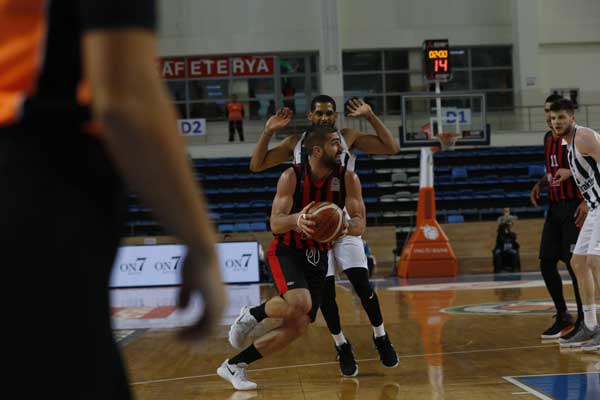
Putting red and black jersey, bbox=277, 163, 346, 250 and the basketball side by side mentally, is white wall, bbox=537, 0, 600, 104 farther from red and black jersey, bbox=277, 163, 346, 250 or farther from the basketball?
the basketball

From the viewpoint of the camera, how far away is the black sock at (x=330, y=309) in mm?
6477

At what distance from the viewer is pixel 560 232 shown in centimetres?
774

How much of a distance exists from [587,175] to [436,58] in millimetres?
10406

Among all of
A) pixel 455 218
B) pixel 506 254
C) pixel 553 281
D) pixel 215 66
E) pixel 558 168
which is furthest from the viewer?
pixel 215 66

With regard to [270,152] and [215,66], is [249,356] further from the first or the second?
[215,66]

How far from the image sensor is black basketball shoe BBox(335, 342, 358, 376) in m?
6.29

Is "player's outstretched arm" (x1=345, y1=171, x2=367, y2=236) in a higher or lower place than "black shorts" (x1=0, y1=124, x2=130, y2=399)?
lower

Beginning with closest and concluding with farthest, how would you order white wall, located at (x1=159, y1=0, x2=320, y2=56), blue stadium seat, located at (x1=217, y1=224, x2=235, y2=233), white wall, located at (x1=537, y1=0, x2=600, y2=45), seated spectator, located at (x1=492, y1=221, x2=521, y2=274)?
seated spectator, located at (x1=492, y1=221, x2=521, y2=274), blue stadium seat, located at (x1=217, y1=224, x2=235, y2=233), white wall, located at (x1=159, y1=0, x2=320, y2=56), white wall, located at (x1=537, y1=0, x2=600, y2=45)

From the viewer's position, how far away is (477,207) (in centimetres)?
2411

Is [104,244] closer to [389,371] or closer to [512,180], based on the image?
[389,371]

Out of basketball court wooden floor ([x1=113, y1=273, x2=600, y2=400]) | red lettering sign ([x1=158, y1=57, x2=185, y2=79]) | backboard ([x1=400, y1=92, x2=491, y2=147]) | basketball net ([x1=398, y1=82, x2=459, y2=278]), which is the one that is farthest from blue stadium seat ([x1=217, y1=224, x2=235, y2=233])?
basketball court wooden floor ([x1=113, y1=273, x2=600, y2=400])

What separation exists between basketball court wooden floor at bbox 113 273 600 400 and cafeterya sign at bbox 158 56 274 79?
16628 millimetres

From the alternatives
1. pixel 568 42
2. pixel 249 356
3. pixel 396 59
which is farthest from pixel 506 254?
pixel 249 356

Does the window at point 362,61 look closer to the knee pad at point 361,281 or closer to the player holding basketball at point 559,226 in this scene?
the player holding basketball at point 559,226
